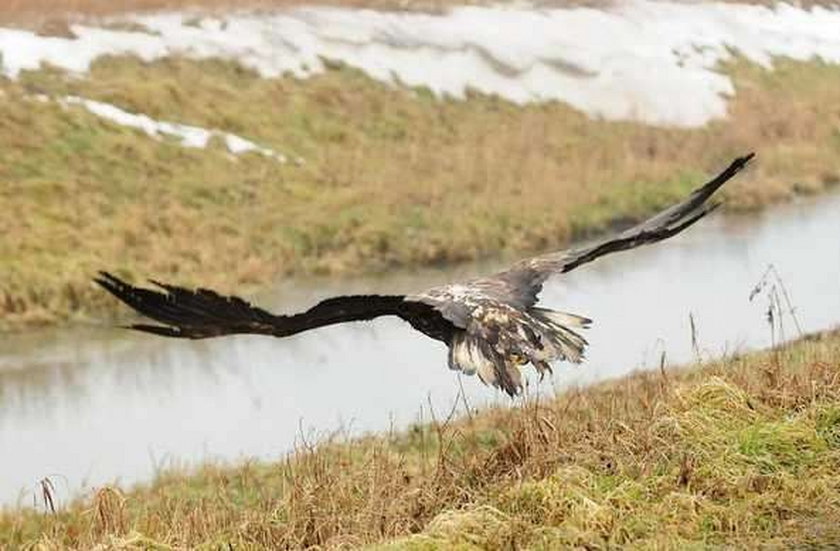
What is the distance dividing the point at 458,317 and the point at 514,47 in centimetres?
2629

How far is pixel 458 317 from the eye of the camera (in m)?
6.31

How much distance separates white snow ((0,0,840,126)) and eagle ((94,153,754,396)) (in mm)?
18375

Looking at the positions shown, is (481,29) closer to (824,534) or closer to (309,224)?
(309,224)

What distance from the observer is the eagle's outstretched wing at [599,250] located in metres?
6.87

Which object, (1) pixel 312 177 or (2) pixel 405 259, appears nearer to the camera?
(2) pixel 405 259

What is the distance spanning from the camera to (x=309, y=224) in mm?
21219

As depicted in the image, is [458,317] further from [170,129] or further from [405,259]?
[170,129]

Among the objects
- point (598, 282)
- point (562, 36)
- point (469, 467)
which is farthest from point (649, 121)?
point (469, 467)

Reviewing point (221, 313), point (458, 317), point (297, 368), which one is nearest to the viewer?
point (221, 313)

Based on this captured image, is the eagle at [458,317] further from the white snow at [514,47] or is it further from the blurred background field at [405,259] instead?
the white snow at [514,47]

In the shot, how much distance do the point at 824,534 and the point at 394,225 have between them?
15272 millimetres

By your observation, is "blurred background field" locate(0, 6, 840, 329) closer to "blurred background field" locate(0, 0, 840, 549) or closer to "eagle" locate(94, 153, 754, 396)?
"blurred background field" locate(0, 0, 840, 549)

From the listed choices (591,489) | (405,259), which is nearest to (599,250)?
(591,489)

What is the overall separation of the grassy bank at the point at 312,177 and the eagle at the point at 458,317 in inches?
473
